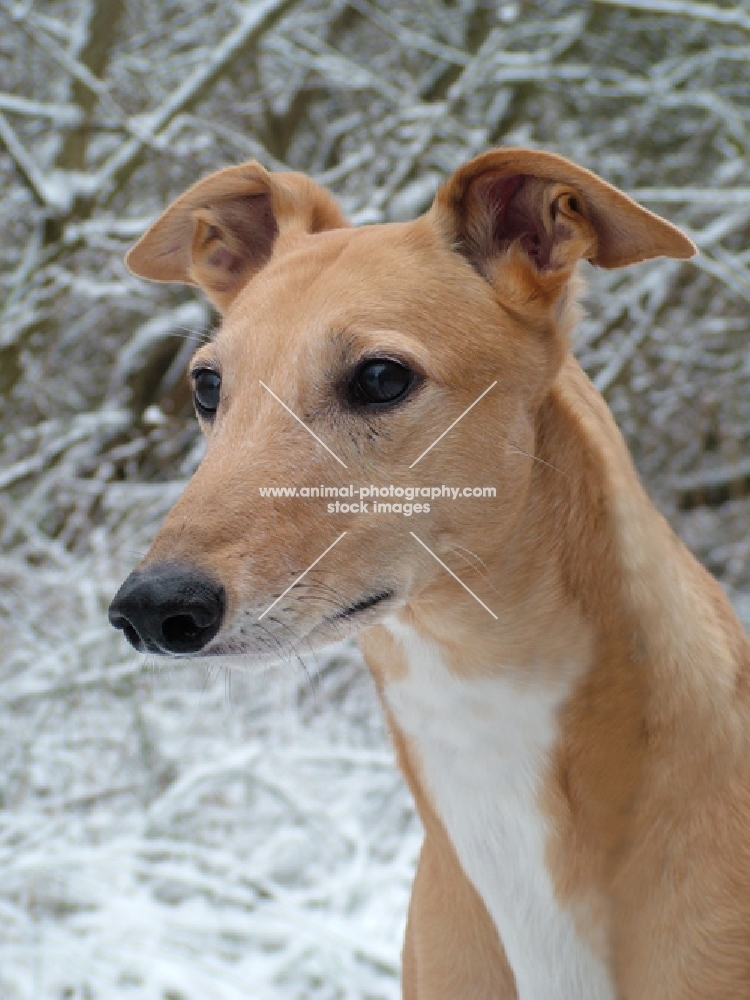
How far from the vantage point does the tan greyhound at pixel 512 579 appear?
164 cm

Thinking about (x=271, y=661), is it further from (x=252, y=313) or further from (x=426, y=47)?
(x=426, y=47)

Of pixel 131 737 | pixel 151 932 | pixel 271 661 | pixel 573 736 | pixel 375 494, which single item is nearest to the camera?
pixel 271 661

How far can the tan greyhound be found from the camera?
164cm

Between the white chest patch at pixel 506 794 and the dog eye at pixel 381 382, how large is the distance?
1.35 ft

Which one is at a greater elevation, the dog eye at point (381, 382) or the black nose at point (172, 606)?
the dog eye at point (381, 382)

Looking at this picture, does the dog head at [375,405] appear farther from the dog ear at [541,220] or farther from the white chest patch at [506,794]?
the white chest patch at [506,794]

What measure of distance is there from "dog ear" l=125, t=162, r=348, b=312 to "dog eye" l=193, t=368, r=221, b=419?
1.13ft

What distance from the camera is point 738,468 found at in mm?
5566

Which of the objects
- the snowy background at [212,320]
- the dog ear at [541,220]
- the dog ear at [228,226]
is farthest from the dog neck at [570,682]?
the snowy background at [212,320]

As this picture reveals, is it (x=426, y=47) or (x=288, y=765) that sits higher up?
(x=426, y=47)

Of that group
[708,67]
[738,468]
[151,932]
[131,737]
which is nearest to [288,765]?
[131,737]

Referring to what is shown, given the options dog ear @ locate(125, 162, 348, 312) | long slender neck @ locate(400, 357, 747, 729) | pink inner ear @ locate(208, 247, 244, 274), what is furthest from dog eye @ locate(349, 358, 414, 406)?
pink inner ear @ locate(208, 247, 244, 274)

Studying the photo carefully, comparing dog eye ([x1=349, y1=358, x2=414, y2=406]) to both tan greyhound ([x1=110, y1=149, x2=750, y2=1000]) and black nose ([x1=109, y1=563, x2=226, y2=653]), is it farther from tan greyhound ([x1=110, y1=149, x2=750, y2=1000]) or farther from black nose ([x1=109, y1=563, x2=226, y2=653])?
black nose ([x1=109, y1=563, x2=226, y2=653])

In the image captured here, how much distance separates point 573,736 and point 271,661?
1.79 feet
